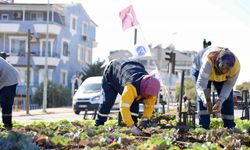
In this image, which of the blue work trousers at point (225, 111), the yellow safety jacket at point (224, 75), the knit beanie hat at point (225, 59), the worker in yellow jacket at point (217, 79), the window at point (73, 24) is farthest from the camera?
the window at point (73, 24)

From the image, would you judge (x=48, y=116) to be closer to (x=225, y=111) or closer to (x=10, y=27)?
(x=225, y=111)

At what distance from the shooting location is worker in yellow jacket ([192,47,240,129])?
6375 mm

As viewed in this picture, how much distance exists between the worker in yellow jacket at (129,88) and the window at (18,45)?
143 ft

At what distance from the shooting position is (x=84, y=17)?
191 feet

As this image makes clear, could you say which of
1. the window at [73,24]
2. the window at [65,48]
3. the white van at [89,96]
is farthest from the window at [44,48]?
the white van at [89,96]

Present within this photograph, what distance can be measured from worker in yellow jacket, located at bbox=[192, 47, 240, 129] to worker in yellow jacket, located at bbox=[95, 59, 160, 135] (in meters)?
0.61

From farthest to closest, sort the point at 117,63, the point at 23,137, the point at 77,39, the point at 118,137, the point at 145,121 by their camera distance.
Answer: the point at 77,39 → the point at 117,63 → the point at 145,121 → the point at 118,137 → the point at 23,137

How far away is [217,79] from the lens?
6980 mm

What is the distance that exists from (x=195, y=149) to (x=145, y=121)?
115 inches

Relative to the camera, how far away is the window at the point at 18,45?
5019 centimetres

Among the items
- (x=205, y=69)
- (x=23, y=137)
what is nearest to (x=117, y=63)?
(x=205, y=69)

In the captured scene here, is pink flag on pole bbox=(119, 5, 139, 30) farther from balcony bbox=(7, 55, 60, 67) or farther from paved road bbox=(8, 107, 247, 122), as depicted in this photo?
balcony bbox=(7, 55, 60, 67)

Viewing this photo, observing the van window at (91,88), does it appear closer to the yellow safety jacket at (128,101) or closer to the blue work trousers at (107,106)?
the blue work trousers at (107,106)

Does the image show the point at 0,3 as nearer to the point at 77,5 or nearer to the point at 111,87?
the point at 77,5
